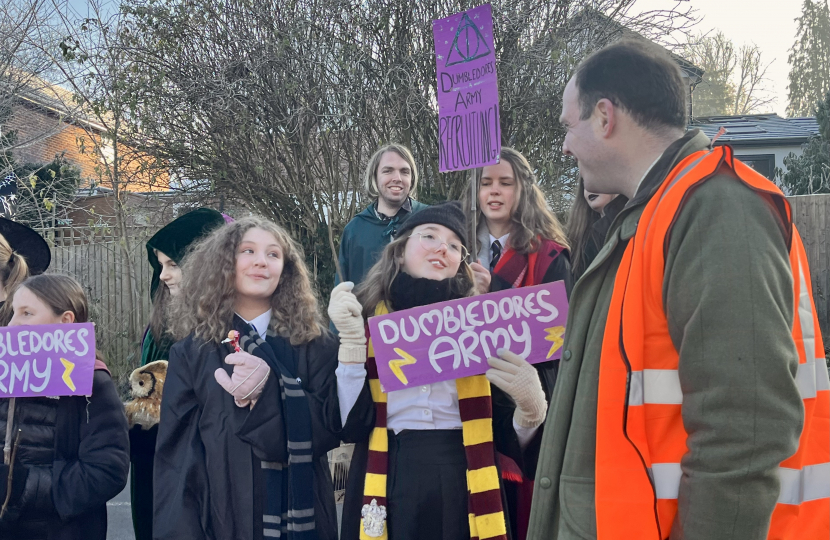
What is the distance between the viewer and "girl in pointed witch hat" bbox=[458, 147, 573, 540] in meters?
3.38

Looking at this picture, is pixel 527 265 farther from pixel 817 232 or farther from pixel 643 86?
pixel 817 232

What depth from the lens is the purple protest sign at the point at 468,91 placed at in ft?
10.6

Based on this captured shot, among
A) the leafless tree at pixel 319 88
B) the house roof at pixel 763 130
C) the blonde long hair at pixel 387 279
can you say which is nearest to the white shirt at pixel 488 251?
the blonde long hair at pixel 387 279

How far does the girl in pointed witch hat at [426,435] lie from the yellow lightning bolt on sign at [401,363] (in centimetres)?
18

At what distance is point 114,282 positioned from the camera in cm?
1018

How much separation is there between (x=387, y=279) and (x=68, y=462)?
60.5 inches

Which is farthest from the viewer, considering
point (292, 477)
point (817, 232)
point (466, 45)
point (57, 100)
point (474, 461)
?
point (817, 232)

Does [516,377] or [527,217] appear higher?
[527,217]

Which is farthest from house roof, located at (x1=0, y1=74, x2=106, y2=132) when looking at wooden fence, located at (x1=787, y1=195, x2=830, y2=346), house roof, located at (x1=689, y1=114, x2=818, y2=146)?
house roof, located at (x1=689, y1=114, x2=818, y2=146)

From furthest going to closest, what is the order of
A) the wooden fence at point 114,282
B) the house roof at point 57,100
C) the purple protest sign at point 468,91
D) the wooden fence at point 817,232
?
the wooden fence at point 817,232, the wooden fence at point 114,282, the house roof at point 57,100, the purple protest sign at point 468,91

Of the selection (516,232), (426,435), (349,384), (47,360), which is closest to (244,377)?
(349,384)

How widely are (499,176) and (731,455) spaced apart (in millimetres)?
2533

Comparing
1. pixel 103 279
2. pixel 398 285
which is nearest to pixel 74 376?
pixel 398 285

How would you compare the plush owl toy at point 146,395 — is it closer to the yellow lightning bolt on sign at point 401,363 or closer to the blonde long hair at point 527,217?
the yellow lightning bolt on sign at point 401,363
